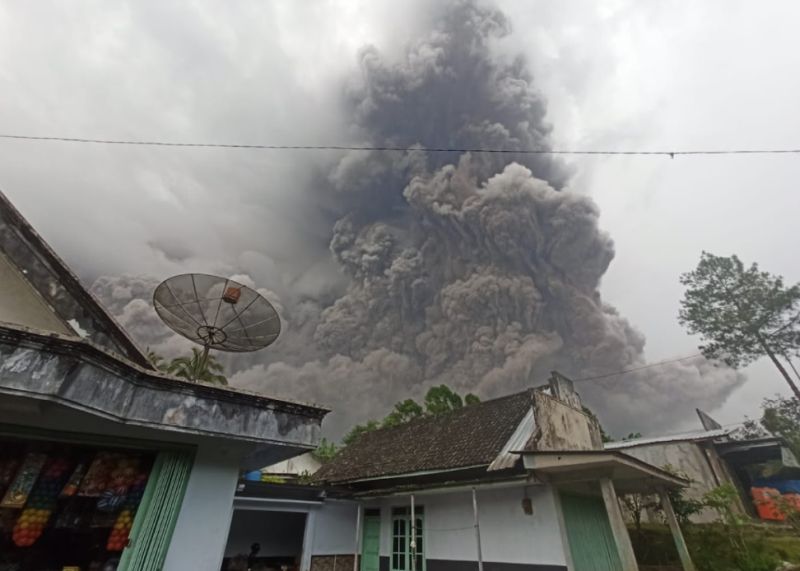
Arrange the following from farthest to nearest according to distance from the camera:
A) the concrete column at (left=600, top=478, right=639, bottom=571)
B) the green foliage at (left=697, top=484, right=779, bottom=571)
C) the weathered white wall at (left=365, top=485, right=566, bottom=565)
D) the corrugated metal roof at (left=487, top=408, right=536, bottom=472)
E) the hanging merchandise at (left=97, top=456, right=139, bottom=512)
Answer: the green foliage at (left=697, top=484, right=779, bottom=571)
the corrugated metal roof at (left=487, top=408, right=536, bottom=472)
the weathered white wall at (left=365, top=485, right=566, bottom=565)
the concrete column at (left=600, top=478, right=639, bottom=571)
the hanging merchandise at (left=97, top=456, right=139, bottom=512)

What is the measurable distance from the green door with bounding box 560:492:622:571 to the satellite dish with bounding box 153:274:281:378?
27.0ft

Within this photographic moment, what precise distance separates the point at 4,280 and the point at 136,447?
2443mm

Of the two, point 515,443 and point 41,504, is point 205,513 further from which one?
point 515,443

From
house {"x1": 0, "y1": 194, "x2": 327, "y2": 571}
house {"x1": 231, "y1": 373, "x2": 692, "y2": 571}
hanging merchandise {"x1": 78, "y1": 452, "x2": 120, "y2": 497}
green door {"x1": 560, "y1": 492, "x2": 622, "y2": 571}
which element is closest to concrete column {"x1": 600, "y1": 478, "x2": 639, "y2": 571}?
house {"x1": 231, "y1": 373, "x2": 692, "y2": 571}

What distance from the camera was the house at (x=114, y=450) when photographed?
13.1ft

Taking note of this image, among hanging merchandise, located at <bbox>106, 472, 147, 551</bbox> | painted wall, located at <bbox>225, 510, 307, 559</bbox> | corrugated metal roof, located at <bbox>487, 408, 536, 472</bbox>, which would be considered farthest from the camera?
painted wall, located at <bbox>225, 510, 307, 559</bbox>

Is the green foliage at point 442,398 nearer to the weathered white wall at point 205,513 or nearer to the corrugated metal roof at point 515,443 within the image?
the corrugated metal roof at point 515,443

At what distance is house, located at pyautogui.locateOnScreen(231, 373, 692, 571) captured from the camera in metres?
8.59

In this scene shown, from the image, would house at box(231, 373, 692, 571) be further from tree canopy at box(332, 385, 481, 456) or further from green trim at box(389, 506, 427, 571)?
tree canopy at box(332, 385, 481, 456)

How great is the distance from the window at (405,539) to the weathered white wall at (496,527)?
0.21 meters

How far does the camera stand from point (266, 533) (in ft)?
49.8

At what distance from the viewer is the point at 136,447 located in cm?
450

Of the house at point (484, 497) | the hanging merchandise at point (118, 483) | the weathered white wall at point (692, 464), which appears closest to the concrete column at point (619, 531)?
the house at point (484, 497)

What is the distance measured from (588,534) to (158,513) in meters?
9.91
